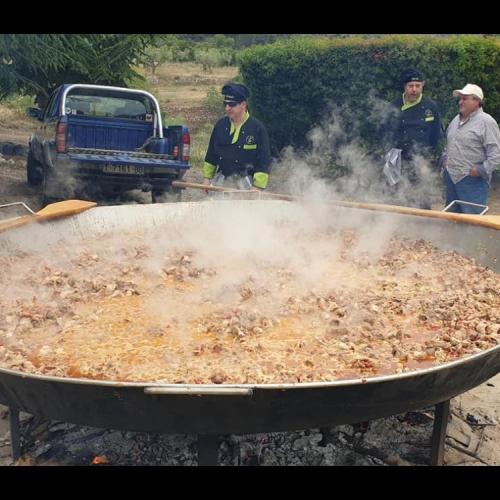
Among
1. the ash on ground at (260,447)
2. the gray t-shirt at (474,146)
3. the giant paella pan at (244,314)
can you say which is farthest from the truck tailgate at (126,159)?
the ash on ground at (260,447)

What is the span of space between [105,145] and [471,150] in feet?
19.7

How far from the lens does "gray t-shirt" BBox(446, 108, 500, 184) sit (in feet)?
21.8

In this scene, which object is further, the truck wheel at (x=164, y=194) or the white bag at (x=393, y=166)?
the truck wheel at (x=164, y=194)

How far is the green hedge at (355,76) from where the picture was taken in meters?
12.1

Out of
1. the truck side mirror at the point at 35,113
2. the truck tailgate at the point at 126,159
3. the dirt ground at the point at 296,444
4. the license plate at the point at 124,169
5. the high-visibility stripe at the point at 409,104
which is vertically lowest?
the dirt ground at the point at 296,444

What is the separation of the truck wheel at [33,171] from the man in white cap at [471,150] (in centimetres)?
783

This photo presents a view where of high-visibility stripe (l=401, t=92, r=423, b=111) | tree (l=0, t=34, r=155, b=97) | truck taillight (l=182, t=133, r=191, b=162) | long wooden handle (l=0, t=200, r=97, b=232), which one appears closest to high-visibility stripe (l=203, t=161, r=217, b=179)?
long wooden handle (l=0, t=200, r=97, b=232)

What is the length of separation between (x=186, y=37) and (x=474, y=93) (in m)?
32.5

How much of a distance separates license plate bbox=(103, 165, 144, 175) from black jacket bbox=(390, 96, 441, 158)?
3.78m

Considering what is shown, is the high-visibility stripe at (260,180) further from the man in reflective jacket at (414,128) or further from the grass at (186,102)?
the grass at (186,102)

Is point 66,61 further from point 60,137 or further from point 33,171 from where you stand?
point 60,137

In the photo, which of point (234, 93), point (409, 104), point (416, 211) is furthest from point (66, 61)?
point (416, 211)

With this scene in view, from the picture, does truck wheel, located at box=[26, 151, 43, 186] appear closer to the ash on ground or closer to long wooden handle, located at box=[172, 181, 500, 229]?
long wooden handle, located at box=[172, 181, 500, 229]

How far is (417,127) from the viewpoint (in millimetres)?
7523
